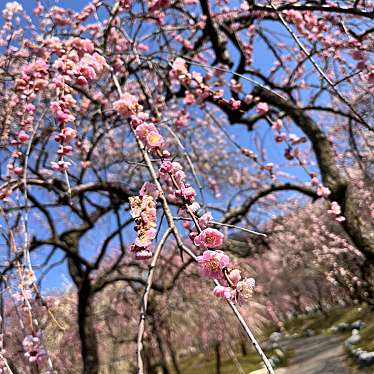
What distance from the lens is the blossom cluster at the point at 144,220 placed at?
1.22 metres

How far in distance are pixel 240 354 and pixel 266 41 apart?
1302 centimetres

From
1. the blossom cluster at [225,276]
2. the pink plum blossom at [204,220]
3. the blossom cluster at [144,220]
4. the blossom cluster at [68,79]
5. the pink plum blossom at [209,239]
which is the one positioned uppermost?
the blossom cluster at [68,79]

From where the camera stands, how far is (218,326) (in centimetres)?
934

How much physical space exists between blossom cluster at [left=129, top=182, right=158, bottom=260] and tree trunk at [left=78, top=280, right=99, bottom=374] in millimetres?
5613

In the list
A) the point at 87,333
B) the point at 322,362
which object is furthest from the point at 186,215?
the point at 322,362

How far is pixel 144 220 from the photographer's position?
128cm

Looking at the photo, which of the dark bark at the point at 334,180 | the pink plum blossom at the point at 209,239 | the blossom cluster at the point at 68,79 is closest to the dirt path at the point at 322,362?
the dark bark at the point at 334,180

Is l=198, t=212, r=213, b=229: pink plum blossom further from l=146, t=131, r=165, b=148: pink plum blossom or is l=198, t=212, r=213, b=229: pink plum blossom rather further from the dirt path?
the dirt path

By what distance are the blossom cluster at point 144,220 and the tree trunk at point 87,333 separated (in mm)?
5613

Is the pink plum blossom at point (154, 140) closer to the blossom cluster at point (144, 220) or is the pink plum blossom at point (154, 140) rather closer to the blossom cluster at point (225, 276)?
the blossom cluster at point (144, 220)

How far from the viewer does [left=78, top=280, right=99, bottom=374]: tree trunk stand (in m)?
6.34

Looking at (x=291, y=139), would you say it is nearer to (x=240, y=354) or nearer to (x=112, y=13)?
(x=112, y=13)

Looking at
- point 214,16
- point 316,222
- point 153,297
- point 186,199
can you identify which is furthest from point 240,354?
point 186,199

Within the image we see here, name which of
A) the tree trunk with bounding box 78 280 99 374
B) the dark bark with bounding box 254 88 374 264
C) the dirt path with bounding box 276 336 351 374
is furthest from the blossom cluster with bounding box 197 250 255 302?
the dirt path with bounding box 276 336 351 374
